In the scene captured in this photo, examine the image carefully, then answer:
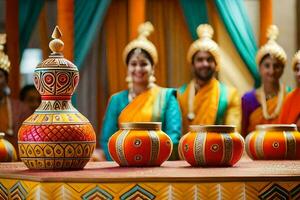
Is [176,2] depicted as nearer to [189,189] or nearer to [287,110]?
[287,110]

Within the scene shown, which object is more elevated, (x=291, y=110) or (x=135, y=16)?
(x=135, y=16)

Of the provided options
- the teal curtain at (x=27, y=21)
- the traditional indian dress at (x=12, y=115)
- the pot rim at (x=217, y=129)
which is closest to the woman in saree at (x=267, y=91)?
the traditional indian dress at (x=12, y=115)

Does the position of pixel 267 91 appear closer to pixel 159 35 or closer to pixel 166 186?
pixel 159 35

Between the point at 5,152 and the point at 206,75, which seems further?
the point at 206,75

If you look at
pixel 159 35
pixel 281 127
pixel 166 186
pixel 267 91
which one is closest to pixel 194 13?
pixel 159 35

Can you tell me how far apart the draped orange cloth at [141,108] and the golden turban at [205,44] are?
62 centimetres

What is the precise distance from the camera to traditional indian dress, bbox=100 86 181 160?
462 centimetres

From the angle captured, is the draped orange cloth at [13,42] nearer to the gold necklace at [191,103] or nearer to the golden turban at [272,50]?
the gold necklace at [191,103]

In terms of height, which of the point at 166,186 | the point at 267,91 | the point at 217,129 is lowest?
the point at 166,186

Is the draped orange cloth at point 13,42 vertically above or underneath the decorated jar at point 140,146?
above

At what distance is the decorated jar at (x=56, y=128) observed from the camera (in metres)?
1.96

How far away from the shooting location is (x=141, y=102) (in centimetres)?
483

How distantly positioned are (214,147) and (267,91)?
349cm

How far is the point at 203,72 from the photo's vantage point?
17.5 feet
